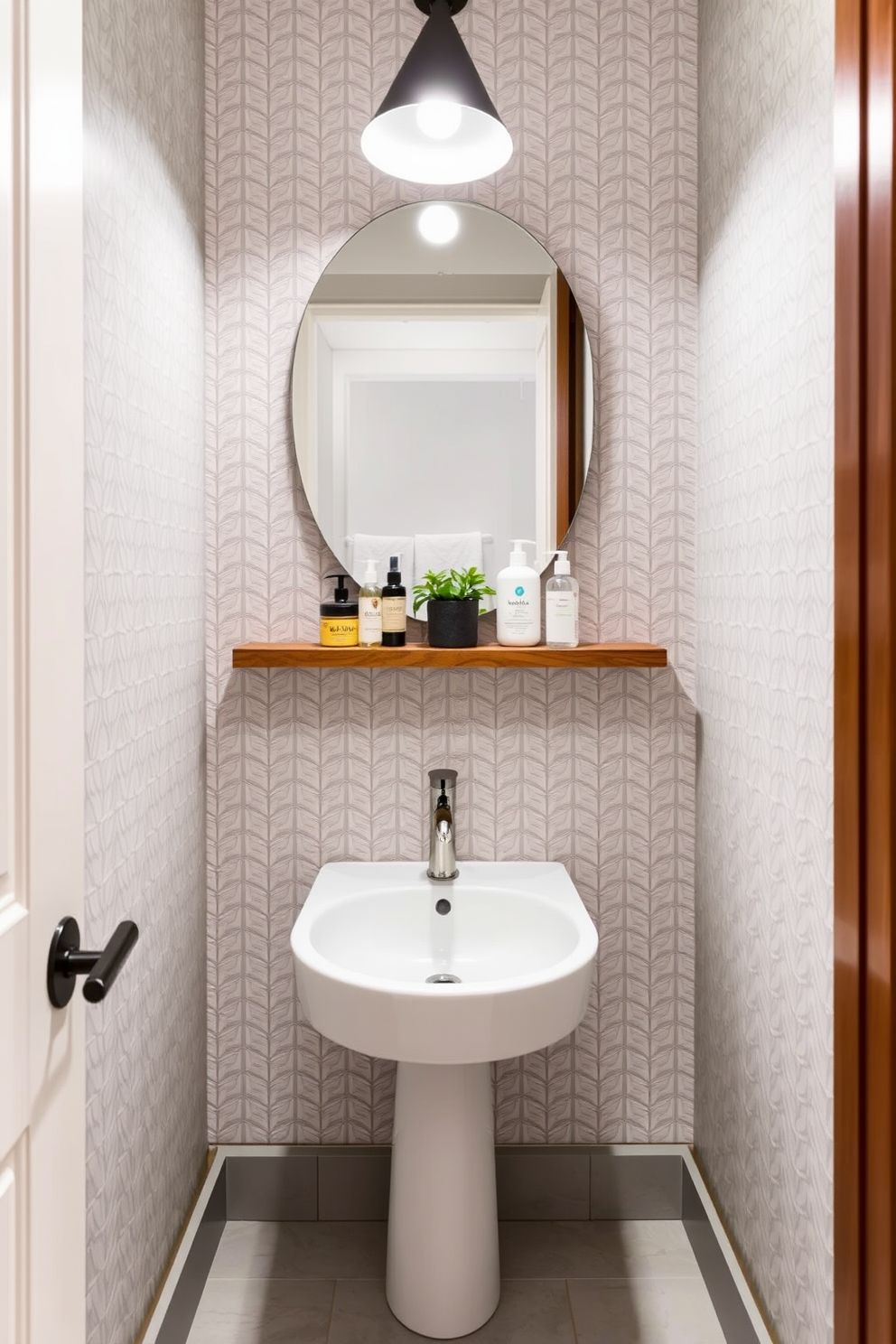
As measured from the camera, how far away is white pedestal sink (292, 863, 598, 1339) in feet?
4.26

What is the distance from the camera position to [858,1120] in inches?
41.4

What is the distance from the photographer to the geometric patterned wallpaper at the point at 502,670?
5.83 ft

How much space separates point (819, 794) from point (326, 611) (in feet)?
2.97

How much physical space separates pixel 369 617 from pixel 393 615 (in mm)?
44

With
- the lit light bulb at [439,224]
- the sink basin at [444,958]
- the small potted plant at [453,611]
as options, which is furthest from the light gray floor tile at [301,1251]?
the lit light bulb at [439,224]

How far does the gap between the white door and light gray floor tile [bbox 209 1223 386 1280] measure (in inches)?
40.5

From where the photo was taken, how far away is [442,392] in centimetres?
178

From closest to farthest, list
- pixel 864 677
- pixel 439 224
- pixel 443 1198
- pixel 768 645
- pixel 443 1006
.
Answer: pixel 864 677, pixel 443 1006, pixel 768 645, pixel 443 1198, pixel 439 224

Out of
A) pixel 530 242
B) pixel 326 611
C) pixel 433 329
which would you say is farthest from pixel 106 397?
pixel 530 242

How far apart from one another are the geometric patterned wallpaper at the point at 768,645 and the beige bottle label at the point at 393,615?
1.87ft

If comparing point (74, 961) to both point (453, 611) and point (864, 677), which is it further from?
point (453, 611)

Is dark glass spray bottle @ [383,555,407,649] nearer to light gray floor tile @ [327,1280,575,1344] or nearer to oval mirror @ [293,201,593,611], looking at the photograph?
oval mirror @ [293,201,593,611]

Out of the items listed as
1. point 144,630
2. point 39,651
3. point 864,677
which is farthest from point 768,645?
point 39,651

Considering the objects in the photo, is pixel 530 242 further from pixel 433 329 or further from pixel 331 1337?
pixel 331 1337
